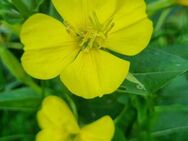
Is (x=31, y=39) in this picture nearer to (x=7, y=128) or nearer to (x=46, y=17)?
(x=46, y=17)

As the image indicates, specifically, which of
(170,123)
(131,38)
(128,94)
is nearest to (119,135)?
(128,94)

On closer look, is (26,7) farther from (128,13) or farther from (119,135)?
(119,135)

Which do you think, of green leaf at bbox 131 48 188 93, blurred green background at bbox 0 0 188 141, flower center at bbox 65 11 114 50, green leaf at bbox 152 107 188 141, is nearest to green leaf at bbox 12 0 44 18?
blurred green background at bbox 0 0 188 141

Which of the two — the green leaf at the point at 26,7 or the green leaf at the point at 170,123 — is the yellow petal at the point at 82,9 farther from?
the green leaf at the point at 170,123

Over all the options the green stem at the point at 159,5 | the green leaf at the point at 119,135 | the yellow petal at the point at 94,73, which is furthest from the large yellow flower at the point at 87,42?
the green leaf at the point at 119,135

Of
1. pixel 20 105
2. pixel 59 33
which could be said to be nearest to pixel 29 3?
pixel 59 33

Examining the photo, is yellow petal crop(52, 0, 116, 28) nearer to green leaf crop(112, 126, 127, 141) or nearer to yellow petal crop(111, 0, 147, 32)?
yellow petal crop(111, 0, 147, 32)
